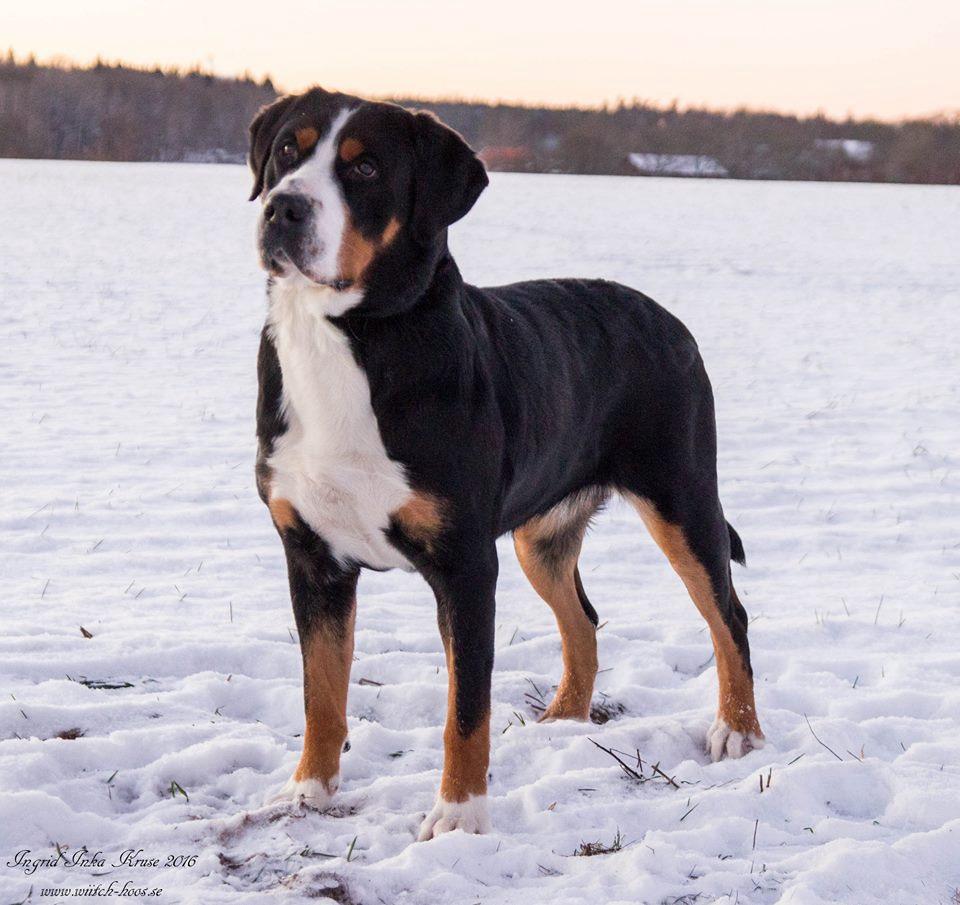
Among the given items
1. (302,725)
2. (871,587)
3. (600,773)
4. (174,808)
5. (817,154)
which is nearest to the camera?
(174,808)

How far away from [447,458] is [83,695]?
170cm

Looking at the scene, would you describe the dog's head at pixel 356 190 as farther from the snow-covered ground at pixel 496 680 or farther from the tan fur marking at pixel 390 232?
the snow-covered ground at pixel 496 680

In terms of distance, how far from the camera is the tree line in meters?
67.7

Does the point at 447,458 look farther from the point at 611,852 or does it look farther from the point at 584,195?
the point at 584,195

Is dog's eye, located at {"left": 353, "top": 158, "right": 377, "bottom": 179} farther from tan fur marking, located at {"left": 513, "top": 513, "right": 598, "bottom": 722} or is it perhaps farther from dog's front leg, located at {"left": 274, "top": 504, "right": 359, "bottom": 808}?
tan fur marking, located at {"left": 513, "top": 513, "right": 598, "bottom": 722}

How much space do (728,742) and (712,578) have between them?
55cm

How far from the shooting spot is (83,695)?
3.90m

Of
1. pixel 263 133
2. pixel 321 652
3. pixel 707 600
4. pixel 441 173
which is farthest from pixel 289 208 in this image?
pixel 707 600

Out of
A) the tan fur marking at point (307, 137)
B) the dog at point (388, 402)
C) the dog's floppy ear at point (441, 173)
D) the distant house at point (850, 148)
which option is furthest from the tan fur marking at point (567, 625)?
the distant house at point (850, 148)

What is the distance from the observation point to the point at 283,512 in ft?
10.8

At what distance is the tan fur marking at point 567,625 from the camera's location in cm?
409

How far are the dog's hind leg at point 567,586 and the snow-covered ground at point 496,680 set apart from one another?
6.2 inches

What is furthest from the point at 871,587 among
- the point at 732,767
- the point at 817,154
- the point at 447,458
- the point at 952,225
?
the point at 817,154

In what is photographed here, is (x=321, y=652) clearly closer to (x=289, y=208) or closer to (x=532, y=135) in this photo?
(x=289, y=208)
